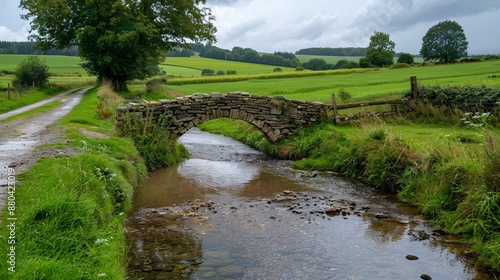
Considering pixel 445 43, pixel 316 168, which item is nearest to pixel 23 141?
pixel 316 168

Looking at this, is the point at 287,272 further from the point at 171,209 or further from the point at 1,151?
the point at 1,151

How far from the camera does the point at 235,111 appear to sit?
683 inches

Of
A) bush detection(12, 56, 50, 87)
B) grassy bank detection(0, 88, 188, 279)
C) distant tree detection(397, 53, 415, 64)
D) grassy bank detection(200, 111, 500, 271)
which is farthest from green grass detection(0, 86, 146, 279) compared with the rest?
distant tree detection(397, 53, 415, 64)

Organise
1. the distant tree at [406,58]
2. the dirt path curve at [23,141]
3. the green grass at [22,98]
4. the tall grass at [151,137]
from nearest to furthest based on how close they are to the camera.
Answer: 1. the dirt path curve at [23,141]
2. the tall grass at [151,137]
3. the green grass at [22,98]
4. the distant tree at [406,58]

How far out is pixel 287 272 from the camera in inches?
277

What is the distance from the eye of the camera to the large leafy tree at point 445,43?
74.2 m

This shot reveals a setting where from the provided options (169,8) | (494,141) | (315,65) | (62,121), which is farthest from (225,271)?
(315,65)

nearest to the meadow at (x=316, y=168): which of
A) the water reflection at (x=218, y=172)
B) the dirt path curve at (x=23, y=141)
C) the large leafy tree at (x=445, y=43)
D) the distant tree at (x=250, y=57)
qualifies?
the dirt path curve at (x=23, y=141)

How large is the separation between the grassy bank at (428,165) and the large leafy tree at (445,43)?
63010mm

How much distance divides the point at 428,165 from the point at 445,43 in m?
73.5

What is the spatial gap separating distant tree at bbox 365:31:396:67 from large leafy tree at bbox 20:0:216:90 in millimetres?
45513

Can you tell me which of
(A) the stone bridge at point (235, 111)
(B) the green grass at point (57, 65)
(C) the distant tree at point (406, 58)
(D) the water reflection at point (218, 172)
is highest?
(C) the distant tree at point (406, 58)

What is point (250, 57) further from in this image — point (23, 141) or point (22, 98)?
point (23, 141)

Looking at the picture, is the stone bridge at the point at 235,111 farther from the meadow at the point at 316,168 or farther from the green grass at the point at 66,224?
the green grass at the point at 66,224
